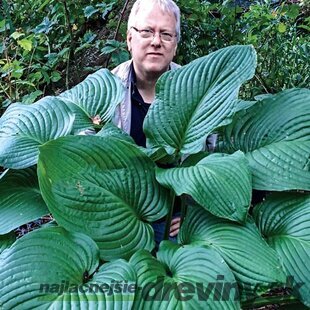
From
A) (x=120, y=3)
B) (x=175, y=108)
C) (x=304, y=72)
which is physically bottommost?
(x=304, y=72)

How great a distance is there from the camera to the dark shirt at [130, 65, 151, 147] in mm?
1511

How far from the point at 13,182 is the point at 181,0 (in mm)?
1586

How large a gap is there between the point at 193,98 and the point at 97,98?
30 cm

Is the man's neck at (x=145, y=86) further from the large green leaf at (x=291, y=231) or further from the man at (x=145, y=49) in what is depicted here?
the large green leaf at (x=291, y=231)

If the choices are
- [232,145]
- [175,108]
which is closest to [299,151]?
[232,145]

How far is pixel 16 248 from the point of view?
0.85m

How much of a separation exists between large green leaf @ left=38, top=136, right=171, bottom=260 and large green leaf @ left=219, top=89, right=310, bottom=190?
0.22m

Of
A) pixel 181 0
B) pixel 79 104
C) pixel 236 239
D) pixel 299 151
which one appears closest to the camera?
pixel 236 239

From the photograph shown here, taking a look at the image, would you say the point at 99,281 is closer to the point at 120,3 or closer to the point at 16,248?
the point at 16,248

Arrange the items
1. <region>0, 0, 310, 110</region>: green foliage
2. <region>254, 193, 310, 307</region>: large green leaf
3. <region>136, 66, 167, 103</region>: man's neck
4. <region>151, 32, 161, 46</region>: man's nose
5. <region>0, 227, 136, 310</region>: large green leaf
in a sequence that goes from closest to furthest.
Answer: <region>0, 227, 136, 310</region>: large green leaf < <region>254, 193, 310, 307</region>: large green leaf < <region>151, 32, 161, 46</region>: man's nose < <region>136, 66, 167, 103</region>: man's neck < <region>0, 0, 310, 110</region>: green foliage

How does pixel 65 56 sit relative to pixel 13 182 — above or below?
below

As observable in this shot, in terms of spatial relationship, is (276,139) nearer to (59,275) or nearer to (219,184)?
(219,184)

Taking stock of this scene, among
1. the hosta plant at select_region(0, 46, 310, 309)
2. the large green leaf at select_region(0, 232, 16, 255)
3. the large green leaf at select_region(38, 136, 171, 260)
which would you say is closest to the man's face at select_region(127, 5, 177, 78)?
the hosta plant at select_region(0, 46, 310, 309)

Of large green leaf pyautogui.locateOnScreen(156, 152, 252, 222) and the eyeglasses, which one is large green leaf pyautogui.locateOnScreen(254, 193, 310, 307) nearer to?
large green leaf pyautogui.locateOnScreen(156, 152, 252, 222)
